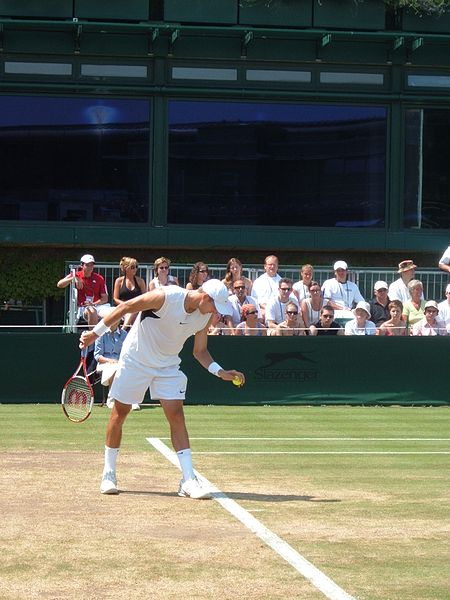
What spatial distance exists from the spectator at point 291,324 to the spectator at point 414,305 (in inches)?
65.9

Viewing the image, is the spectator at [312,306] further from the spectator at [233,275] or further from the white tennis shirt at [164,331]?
the white tennis shirt at [164,331]

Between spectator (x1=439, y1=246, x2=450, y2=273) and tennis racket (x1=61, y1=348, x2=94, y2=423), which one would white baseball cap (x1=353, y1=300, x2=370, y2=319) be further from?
tennis racket (x1=61, y1=348, x2=94, y2=423)

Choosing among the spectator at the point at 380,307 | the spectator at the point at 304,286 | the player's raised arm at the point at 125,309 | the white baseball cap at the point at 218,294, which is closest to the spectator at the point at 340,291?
the spectator at the point at 380,307

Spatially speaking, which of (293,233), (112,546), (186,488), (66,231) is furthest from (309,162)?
(112,546)

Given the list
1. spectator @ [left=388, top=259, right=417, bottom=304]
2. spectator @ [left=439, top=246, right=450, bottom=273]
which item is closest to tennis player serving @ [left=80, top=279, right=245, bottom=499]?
spectator @ [left=388, top=259, right=417, bottom=304]

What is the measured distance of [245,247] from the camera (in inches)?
888

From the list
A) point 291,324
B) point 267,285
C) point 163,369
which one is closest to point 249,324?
point 291,324

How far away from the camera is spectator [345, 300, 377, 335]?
18.2 metres

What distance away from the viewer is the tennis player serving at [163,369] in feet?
31.3

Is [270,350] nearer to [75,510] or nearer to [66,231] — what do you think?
[66,231]

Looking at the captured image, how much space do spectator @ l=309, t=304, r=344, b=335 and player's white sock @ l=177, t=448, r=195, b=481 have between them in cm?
828

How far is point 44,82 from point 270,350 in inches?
283

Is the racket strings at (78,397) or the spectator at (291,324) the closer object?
the racket strings at (78,397)

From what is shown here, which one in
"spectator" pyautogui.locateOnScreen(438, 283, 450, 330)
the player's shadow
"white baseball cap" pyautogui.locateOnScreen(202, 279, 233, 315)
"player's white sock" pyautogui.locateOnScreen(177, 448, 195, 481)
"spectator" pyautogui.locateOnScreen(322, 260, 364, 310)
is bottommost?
the player's shadow
